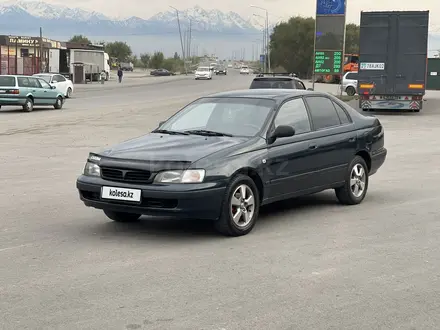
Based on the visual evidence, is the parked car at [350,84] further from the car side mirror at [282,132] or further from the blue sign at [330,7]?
the car side mirror at [282,132]

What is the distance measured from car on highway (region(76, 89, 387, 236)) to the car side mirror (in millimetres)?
11

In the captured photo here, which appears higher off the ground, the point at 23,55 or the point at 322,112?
the point at 23,55

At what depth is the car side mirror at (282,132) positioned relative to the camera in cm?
724

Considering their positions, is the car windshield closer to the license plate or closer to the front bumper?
the front bumper

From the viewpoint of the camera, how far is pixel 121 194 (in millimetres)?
6586

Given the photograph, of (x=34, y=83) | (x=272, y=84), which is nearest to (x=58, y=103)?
(x=34, y=83)

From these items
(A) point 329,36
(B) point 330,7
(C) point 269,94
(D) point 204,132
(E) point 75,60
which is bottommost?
(D) point 204,132

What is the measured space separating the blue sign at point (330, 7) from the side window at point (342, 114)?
85.9ft

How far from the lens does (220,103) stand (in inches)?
315

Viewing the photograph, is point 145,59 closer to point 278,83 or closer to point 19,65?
point 19,65

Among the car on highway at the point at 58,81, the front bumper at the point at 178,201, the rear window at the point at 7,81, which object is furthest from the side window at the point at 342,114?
the car on highway at the point at 58,81

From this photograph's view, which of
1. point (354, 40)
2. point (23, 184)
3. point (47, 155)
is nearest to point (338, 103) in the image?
point (23, 184)

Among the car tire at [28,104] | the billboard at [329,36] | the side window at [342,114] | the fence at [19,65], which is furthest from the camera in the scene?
the fence at [19,65]

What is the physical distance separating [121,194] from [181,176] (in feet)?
2.13
